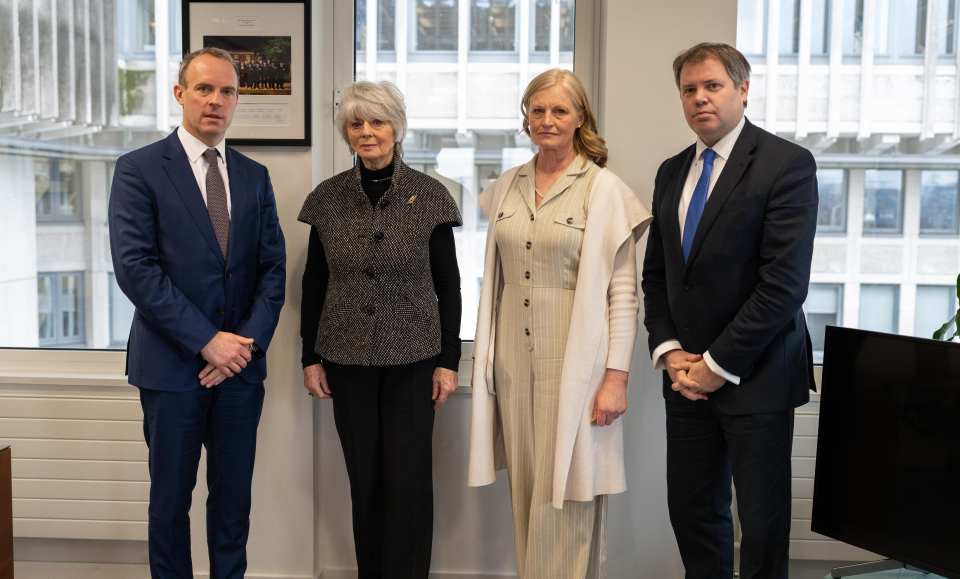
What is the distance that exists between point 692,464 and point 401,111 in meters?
1.22

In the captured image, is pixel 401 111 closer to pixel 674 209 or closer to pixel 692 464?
pixel 674 209

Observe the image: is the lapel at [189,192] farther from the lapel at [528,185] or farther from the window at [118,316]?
the window at [118,316]

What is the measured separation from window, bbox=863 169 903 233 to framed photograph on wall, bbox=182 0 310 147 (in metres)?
1.87

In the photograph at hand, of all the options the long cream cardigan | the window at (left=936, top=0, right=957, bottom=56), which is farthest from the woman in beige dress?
the window at (left=936, top=0, right=957, bottom=56)

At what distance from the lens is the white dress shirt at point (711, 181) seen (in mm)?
1936

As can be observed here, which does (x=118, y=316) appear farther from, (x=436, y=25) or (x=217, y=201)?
(x=436, y=25)

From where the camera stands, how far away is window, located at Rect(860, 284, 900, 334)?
277 cm

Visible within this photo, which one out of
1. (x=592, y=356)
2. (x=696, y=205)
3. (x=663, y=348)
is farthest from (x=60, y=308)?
(x=696, y=205)

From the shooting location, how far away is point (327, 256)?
2.27 meters

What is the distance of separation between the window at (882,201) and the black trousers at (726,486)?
3.55ft

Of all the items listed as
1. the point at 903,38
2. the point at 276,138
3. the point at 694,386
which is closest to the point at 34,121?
the point at 276,138

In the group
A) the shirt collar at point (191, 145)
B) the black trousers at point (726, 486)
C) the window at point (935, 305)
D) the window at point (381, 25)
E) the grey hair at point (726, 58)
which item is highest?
the window at point (381, 25)

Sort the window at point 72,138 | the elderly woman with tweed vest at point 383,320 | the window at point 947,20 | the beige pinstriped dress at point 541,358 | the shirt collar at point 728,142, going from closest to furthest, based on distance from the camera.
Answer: the shirt collar at point 728,142 → the beige pinstriped dress at point 541,358 → the elderly woman with tweed vest at point 383,320 → the window at point 947,20 → the window at point 72,138

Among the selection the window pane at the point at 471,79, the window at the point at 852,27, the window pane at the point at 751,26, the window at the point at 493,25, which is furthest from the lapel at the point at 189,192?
the window at the point at 852,27
